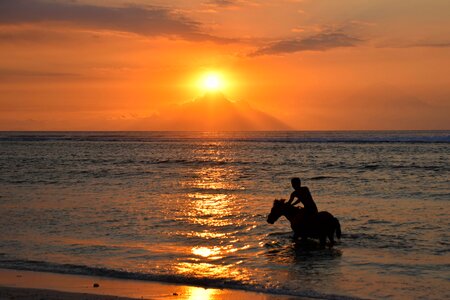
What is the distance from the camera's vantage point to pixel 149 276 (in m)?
11.1

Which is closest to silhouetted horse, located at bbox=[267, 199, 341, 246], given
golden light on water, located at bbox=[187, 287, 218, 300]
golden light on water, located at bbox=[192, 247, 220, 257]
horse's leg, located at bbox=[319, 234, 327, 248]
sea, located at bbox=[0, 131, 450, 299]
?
horse's leg, located at bbox=[319, 234, 327, 248]

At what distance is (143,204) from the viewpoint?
21.3 metres

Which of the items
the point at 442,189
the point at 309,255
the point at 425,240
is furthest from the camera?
the point at 442,189

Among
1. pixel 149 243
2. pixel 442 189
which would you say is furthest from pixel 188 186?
pixel 149 243

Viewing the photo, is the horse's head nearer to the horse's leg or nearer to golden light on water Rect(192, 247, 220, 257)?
the horse's leg

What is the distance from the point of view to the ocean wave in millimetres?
9898

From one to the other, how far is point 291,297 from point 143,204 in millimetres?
12464

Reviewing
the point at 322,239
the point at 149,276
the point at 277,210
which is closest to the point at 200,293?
the point at 149,276

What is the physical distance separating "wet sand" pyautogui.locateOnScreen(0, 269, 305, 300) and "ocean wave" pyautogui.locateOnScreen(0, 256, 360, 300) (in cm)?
21

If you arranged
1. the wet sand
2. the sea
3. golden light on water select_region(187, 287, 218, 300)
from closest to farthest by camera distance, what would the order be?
the wet sand, golden light on water select_region(187, 287, 218, 300), the sea

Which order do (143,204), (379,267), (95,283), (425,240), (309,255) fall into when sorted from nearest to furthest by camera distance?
(95,283), (379,267), (309,255), (425,240), (143,204)

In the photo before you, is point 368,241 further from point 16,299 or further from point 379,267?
point 16,299

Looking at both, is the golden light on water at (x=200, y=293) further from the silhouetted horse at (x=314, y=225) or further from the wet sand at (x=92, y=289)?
the silhouetted horse at (x=314, y=225)

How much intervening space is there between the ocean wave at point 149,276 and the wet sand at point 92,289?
0.69ft
